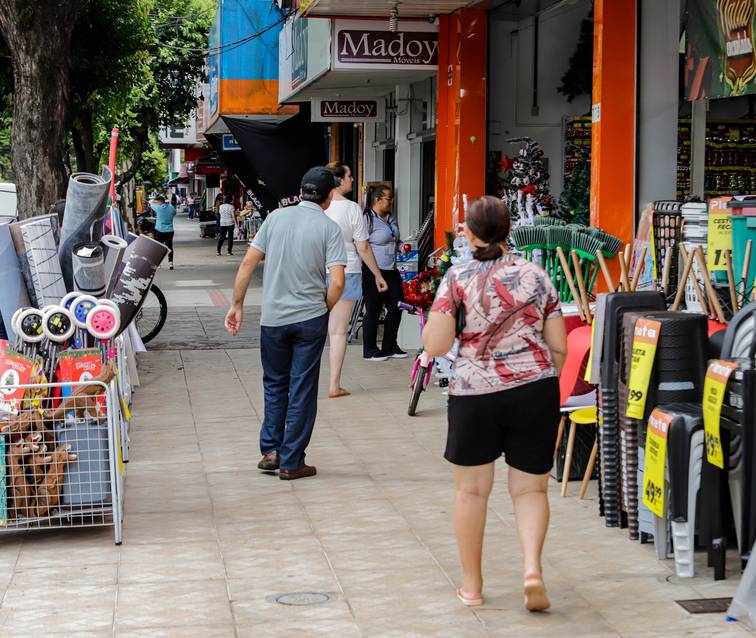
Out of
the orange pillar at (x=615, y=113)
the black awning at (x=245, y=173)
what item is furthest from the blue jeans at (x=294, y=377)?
the black awning at (x=245, y=173)

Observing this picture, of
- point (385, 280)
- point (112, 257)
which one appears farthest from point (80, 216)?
point (385, 280)

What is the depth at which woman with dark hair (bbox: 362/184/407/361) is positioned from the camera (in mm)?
12148

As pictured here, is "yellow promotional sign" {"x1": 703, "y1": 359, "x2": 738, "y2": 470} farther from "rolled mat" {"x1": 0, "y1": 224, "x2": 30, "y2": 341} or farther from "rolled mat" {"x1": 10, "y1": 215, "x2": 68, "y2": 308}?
"rolled mat" {"x1": 0, "y1": 224, "x2": 30, "y2": 341}

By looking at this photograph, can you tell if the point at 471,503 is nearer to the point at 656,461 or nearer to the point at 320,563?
the point at 656,461

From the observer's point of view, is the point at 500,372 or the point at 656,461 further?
the point at 656,461

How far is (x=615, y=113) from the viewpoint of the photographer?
941 cm

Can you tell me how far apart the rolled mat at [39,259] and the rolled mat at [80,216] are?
0.11 metres

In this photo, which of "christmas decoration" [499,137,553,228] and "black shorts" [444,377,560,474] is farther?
"christmas decoration" [499,137,553,228]

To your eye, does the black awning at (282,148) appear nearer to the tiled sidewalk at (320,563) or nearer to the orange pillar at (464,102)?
the orange pillar at (464,102)

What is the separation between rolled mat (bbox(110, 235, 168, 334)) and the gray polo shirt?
708 mm

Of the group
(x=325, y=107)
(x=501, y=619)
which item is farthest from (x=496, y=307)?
(x=325, y=107)

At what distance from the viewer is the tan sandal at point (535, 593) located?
4.92m

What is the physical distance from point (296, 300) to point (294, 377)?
450mm

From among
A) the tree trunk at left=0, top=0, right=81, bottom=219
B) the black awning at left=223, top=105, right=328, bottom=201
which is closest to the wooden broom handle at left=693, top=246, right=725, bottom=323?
the tree trunk at left=0, top=0, right=81, bottom=219
